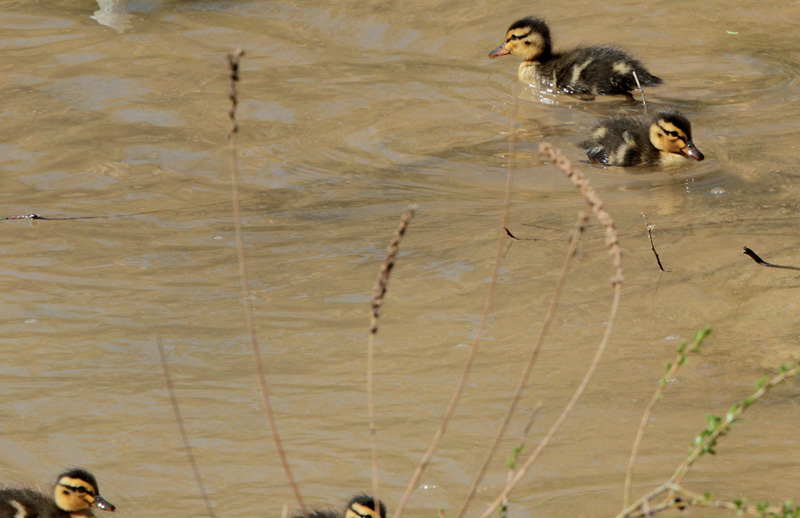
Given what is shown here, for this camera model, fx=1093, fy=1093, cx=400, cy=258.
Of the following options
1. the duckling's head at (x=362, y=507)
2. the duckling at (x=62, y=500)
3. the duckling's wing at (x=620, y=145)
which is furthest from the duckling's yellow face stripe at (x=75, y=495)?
the duckling's wing at (x=620, y=145)

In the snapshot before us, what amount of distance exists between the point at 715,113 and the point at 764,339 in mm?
2807

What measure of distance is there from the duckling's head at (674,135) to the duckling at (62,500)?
11.4ft

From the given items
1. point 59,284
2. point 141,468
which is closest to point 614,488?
point 141,468

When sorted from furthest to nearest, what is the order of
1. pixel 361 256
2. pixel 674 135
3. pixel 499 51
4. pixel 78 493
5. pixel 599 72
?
pixel 499 51 < pixel 599 72 < pixel 674 135 < pixel 361 256 < pixel 78 493

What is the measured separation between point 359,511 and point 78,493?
2.45ft

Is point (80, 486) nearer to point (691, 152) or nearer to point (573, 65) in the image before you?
point (691, 152)

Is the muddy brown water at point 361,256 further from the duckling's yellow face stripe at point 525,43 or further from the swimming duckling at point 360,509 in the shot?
the duckling's yellow face stripe at point 525,43

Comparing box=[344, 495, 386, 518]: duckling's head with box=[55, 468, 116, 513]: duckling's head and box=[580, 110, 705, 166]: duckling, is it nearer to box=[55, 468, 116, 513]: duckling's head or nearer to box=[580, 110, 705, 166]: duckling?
box=[55, 468, 116, 513]: duckling's head

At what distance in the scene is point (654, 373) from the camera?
349cm

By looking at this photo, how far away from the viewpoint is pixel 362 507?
9.05 ft

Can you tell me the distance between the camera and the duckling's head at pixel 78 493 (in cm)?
285

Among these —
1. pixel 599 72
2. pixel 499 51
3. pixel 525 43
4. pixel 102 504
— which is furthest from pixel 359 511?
pixel 499 51

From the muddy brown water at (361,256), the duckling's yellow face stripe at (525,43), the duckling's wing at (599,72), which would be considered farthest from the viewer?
the duckling's yellow face stripe at (525,43)

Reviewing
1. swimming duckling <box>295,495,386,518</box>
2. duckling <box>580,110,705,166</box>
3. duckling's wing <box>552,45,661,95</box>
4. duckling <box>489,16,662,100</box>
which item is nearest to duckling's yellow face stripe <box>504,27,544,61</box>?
duckling <box>489,16,662,100</box>
